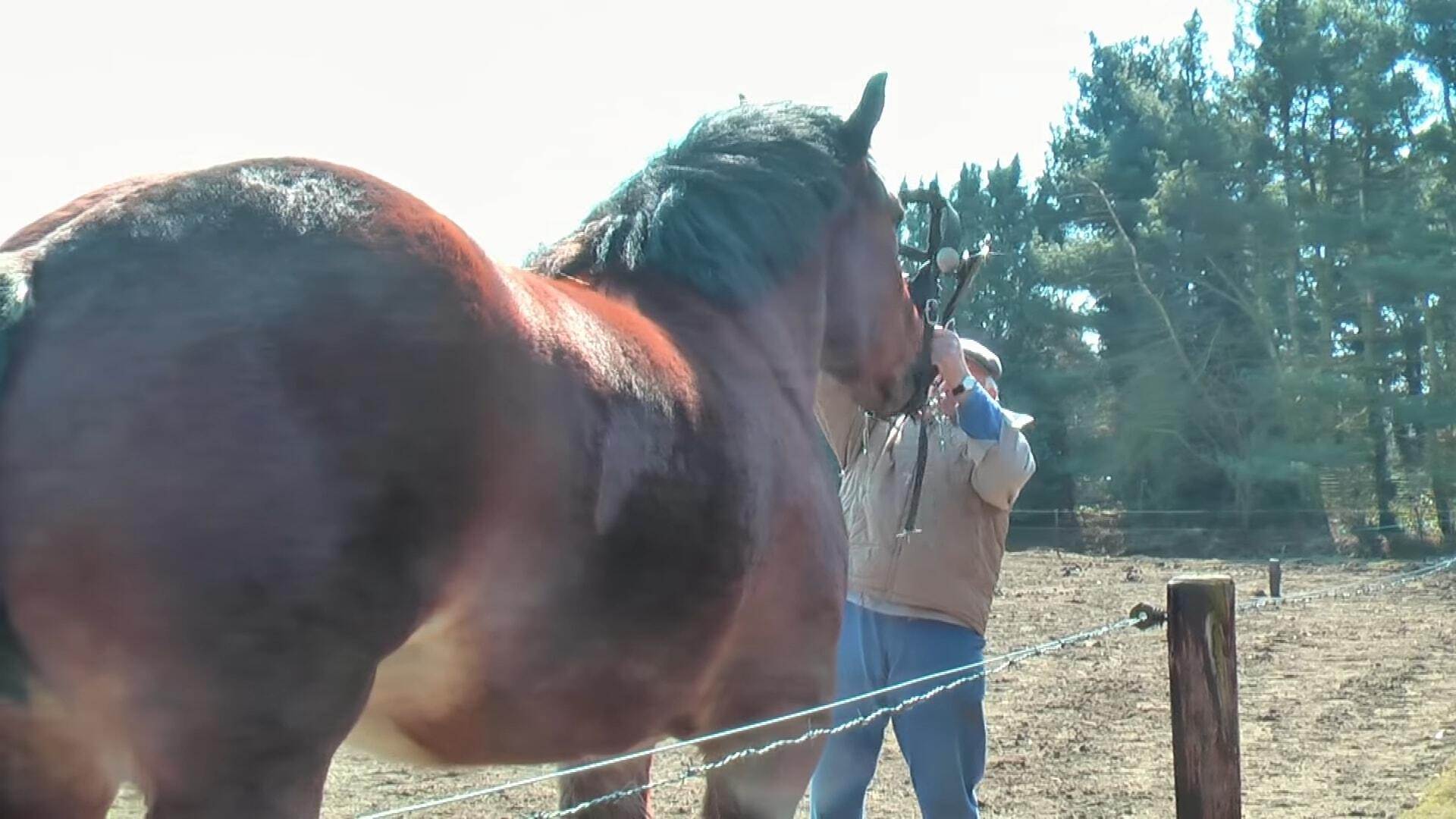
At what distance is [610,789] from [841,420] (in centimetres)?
147

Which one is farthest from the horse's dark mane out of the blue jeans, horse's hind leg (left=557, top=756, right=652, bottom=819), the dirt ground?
the dirt ground

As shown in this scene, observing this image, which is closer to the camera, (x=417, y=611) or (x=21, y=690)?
(x=21, y=690)

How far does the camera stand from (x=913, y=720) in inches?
157

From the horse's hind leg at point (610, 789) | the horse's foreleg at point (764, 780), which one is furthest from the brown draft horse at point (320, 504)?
the horse's hind leg at point (610, 789)

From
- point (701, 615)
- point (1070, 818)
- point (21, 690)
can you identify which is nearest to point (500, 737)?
point (701, 615)

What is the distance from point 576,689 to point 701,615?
0.90 feet

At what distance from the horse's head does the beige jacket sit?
0.17 metres

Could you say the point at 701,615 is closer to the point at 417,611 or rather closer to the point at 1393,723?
the point at 417,611

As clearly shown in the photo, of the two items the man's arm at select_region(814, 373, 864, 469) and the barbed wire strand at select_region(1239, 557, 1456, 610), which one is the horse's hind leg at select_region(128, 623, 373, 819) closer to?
the man's arm at select_region(814, 373, 864, 469)

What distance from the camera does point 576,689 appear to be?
2180mm

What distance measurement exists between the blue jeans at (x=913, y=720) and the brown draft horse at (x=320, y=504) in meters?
1.62

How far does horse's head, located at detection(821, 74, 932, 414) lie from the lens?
353 centimetres

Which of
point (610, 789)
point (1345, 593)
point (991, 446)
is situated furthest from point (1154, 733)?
point (610, 789)

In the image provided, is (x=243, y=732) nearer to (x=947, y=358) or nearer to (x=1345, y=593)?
(x=947, y=358)
